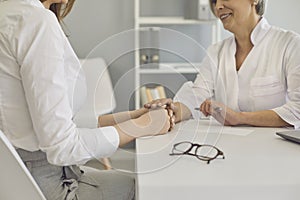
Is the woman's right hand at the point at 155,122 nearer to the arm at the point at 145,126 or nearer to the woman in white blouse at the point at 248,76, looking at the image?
the arm at the point at 145,126

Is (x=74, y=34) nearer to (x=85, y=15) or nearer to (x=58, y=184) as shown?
(x=85, y=15)

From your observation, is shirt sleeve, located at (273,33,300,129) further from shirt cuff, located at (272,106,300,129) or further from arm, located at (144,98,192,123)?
arm, located at (144,98,192,123)

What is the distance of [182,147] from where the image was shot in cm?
125

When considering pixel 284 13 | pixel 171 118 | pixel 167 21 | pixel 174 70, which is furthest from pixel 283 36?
pixel 284 13

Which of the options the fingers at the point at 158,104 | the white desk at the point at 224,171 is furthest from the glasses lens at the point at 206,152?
the fingers at the point at 158,104

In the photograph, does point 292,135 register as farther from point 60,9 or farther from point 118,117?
point 60,9

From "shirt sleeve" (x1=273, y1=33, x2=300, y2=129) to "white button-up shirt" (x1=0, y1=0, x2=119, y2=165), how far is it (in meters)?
0.82

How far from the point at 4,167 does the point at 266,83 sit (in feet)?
3.87

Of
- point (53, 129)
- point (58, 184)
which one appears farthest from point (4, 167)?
point (58, 184)

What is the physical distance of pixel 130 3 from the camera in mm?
3621

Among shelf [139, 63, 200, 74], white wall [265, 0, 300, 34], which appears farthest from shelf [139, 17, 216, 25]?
white wall [265, 0, 300, 34]

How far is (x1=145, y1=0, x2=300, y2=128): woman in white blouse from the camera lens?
1649 mm

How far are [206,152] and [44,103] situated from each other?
17.6 inches

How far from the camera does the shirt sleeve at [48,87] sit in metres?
1.06
